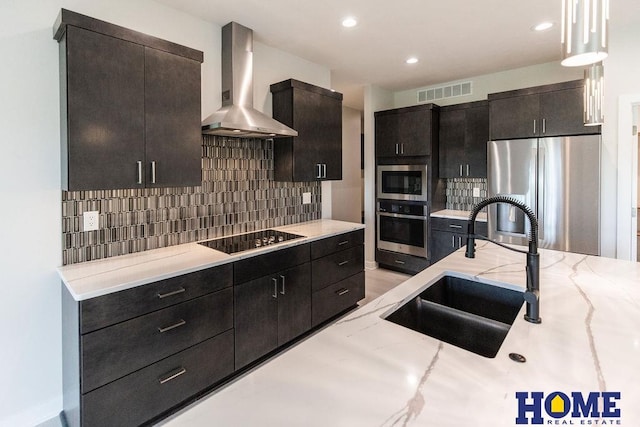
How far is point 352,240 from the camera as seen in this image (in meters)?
3.44

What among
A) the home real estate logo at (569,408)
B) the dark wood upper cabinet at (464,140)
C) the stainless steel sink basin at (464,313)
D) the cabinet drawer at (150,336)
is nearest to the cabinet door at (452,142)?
the dark wood upper cabinet at (464,140)

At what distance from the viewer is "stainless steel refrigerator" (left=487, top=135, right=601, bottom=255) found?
10.7 ft

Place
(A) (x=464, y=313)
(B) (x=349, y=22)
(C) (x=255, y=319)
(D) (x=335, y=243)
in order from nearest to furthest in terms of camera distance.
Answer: (A) (x=464, y=313), (C) (x=255, y=319), (B) (x=349, y=22), (D) (x=335, y=243)

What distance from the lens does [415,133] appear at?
459 cm

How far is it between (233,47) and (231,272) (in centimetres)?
188

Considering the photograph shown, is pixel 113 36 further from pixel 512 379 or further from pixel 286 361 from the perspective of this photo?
pixel 512 379

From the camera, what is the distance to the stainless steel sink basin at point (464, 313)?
1396 millimetres

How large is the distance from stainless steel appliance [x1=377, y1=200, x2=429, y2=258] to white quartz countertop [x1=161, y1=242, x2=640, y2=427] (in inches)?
127

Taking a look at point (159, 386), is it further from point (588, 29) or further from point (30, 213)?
point (588, 29)

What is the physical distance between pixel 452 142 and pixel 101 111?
4.03 metres

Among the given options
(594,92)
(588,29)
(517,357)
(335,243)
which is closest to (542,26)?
(594,92)

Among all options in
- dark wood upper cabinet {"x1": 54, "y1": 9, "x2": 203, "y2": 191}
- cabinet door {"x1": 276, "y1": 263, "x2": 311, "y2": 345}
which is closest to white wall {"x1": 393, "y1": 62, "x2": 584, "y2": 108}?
cabinet door {"x1": 276, "y1": 263, "x2": 311, "y2": 345}

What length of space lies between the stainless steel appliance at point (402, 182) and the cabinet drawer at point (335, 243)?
146cm

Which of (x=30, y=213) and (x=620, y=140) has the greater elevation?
(x=620, y=140)
